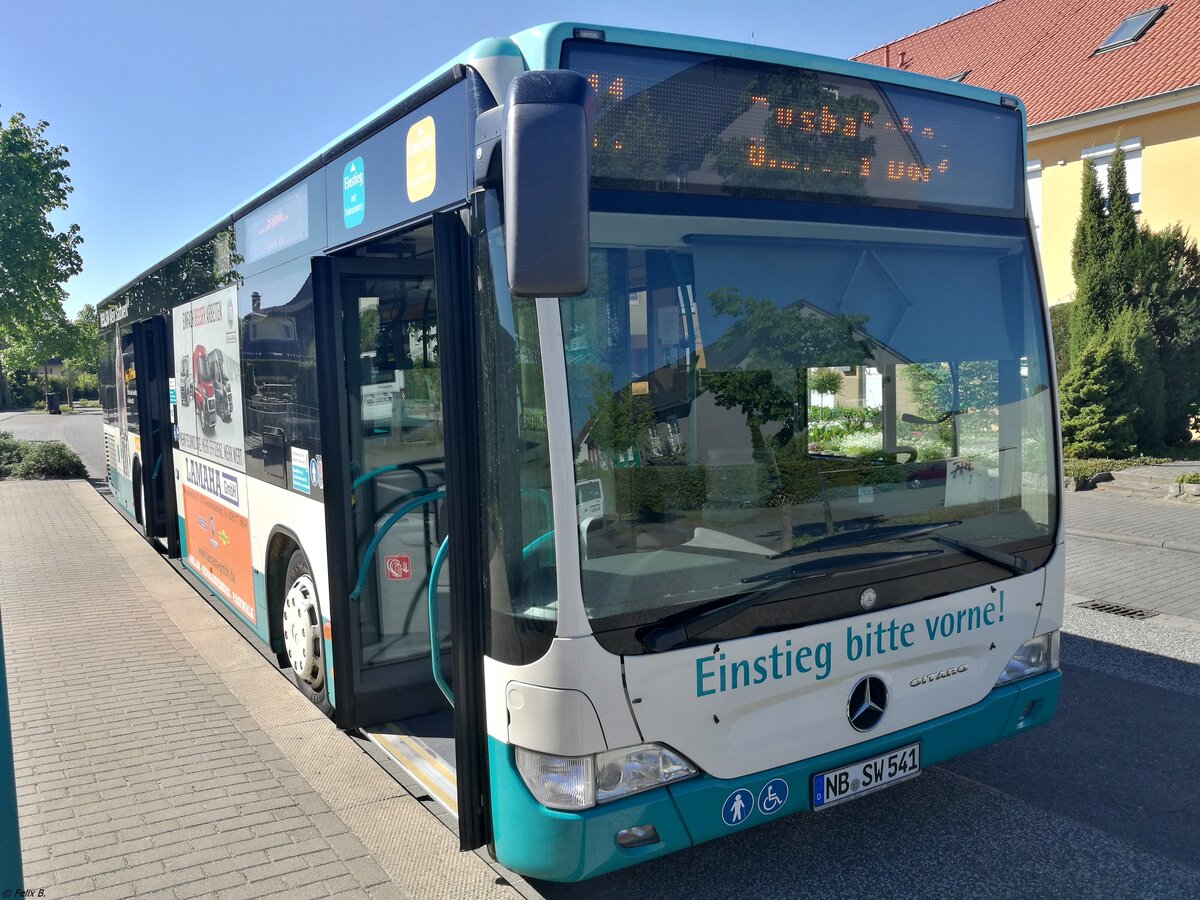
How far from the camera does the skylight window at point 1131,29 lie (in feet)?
71.3

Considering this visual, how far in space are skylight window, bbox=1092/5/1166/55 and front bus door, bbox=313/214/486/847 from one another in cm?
2291

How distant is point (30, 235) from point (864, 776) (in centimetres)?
1605

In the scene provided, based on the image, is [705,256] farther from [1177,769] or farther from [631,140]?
[1177,769]

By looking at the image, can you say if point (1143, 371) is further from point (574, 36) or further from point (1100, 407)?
point (574, 36)

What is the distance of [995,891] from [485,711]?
1.93 meters

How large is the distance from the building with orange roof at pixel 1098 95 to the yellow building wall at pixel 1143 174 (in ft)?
0.07

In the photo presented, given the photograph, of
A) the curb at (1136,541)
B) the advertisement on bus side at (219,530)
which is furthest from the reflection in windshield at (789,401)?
the curb at (1136,541)

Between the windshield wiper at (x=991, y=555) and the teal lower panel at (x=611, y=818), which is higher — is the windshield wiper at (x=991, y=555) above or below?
above

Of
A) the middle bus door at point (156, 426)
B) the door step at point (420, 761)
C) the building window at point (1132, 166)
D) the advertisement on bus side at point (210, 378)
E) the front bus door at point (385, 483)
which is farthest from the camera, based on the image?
the building window at point (1132, 166)

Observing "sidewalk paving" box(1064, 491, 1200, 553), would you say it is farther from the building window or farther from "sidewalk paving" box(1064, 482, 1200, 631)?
the building window

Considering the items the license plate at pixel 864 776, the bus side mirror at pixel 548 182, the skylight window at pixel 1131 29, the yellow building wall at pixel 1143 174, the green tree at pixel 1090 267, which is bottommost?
the license plate at pixel 864 776

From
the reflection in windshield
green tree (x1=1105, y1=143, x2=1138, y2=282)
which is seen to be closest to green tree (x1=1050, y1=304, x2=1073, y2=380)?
green tree (x1=1105, y1=143, x2=1138, y2=282)

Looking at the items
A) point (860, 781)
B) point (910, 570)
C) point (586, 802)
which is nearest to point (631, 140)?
point (910, 570)

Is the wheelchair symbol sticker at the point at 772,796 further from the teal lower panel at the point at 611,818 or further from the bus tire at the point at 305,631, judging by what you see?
the bus tire at the point at 305,631
